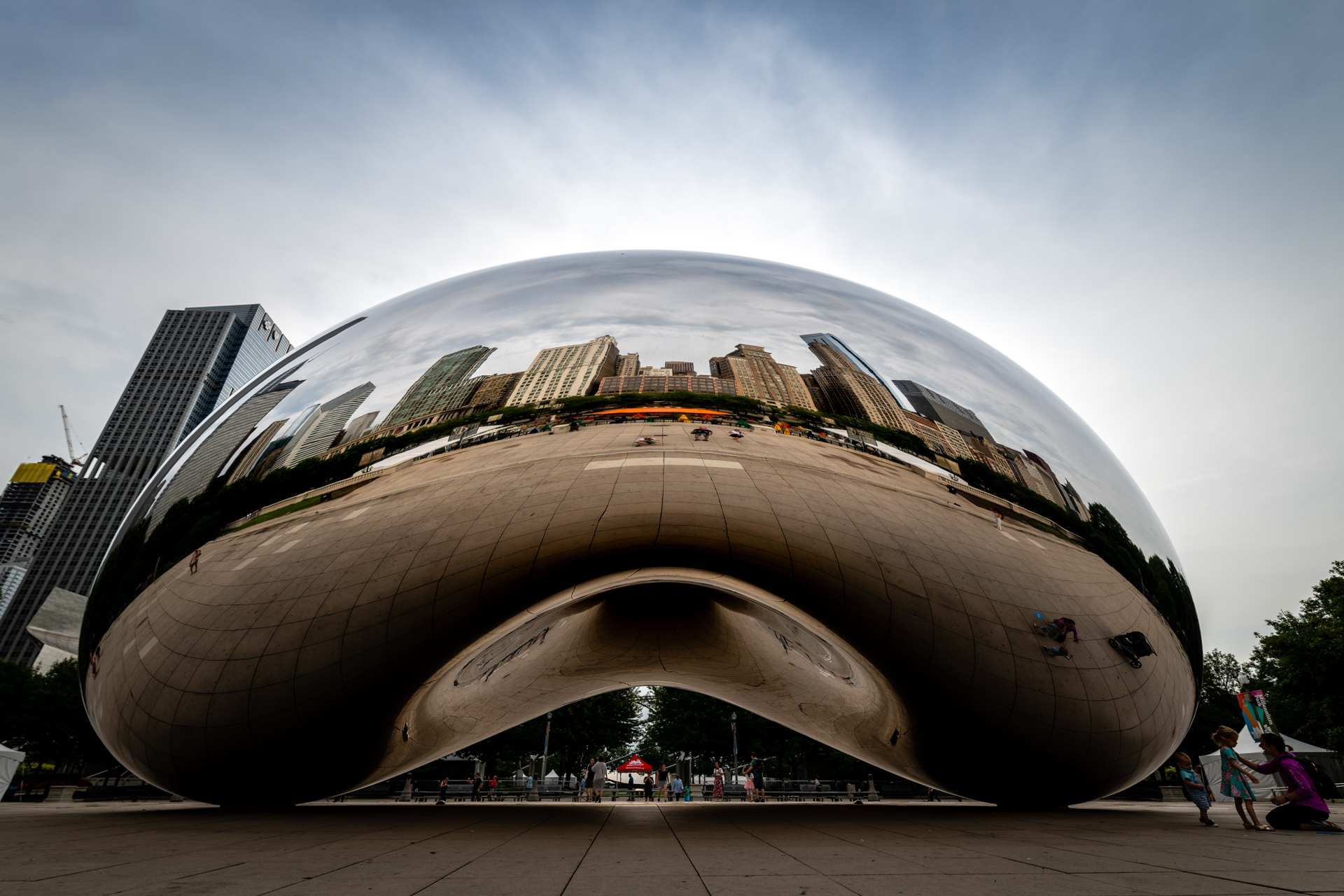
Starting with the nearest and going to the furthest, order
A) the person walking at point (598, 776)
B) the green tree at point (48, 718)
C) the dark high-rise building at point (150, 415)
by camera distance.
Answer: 1. the person walking at point (598, 776)
2. the green tree at point (48, 718)
3. the dark high-rise building at point (150, 415)

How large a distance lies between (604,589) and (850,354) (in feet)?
10.2

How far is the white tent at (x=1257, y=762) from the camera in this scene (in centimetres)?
1566

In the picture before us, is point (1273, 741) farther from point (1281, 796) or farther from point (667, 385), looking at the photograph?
point (667, 385)

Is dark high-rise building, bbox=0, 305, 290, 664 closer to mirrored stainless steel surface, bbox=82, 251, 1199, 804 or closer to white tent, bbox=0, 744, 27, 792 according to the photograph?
white tent, bbox=0, 744, 27, 792

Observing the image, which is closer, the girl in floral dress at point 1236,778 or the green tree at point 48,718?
the girl in floral dress at point 1236,778

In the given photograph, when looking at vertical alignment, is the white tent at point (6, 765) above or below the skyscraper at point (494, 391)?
below

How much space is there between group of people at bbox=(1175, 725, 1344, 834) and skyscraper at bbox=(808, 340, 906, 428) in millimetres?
4671

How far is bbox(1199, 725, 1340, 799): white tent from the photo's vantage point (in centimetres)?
1566

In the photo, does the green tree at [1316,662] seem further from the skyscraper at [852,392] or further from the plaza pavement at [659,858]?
the skyscraper at [852,392]

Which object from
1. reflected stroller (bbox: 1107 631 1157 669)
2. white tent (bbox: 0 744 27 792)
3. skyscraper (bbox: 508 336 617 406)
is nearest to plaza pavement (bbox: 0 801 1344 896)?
reflected stroller (bbox: 1107 631 1157 669)

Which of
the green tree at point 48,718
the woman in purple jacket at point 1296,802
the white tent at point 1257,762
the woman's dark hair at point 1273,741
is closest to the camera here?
the woman in purple jacket at point 1296,802

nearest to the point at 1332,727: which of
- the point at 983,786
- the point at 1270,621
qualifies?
the point at 1270,621

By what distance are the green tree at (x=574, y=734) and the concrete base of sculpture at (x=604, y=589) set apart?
31.6m

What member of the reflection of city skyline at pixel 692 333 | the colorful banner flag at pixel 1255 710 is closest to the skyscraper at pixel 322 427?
the reflection of city skyline at pixel 692 333
